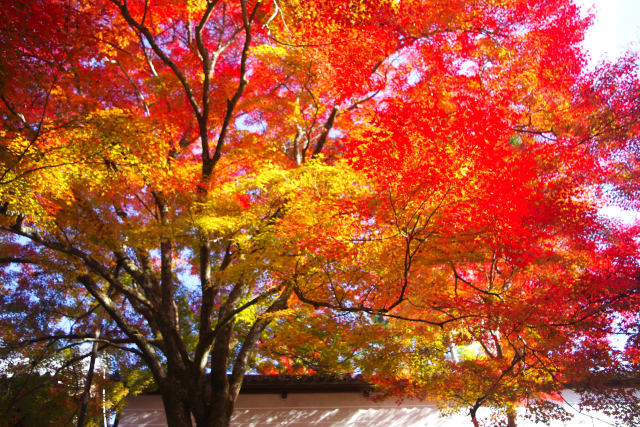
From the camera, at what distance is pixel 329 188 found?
22.7 feet

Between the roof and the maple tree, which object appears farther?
the roof

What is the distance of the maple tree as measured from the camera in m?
6.22

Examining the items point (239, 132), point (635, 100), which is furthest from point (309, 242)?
point (635, 100)

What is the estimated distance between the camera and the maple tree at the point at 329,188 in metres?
6.22

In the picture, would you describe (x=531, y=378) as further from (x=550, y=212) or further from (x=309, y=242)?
(x=309, y=242)

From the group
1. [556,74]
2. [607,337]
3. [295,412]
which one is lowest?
[295,412]

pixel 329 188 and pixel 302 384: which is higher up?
pixel 329 188

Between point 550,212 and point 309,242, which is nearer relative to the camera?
point 309,242

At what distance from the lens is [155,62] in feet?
36.4

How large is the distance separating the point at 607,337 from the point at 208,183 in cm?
874

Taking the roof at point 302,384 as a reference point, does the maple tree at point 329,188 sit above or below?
above

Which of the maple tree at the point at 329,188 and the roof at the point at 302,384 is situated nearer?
the maple tree at the point at 329,188

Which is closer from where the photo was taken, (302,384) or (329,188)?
(329,188)

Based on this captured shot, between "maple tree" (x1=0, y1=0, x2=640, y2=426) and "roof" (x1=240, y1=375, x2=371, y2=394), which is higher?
"maple tree" (x1=0, y1=0, x2=640, y2=426)
